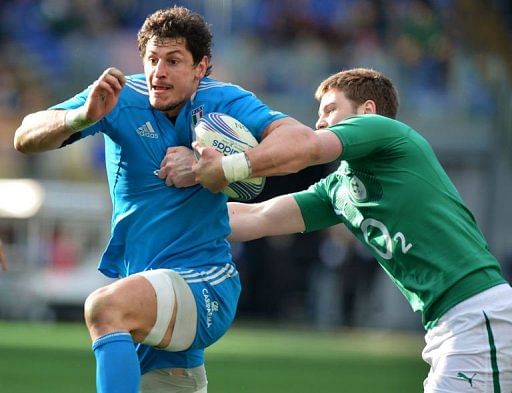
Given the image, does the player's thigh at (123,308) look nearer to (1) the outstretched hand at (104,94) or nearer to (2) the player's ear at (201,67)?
(1) the outstretched hand at (104,94)

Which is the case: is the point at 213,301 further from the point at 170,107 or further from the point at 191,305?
the point at 170,107

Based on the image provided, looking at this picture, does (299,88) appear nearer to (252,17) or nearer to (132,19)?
(252,17)

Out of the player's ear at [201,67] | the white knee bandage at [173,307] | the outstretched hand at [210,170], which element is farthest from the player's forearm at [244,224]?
the outstretched hand at [210,170]

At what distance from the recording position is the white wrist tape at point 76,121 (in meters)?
5.50

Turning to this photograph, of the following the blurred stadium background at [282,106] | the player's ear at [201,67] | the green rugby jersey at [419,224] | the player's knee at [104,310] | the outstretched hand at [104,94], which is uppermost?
the blurred stadium background at [282,106]

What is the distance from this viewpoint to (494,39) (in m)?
23.3

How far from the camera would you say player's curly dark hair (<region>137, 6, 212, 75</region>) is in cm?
584

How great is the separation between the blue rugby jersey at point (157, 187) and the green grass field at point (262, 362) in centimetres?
525

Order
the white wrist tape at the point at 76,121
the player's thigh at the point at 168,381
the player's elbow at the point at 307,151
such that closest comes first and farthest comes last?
the player's elbow at the point at 307,151 → the white wrist tape at the point at 76,121 → the player's thigh at the point at 168,381

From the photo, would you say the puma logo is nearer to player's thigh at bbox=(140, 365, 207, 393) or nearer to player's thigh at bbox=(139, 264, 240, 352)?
player's thigh at bbox=(139, 264, 240, 352)

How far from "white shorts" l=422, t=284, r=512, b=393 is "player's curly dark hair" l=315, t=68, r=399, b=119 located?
3.69 ft

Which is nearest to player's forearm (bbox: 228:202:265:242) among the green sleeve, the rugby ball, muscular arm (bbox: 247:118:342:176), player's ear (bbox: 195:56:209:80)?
the green sleeve

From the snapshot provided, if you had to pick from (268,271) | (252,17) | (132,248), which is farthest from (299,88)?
(132,248)

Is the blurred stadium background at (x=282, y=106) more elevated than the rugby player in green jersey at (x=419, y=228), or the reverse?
the blurred stadium background at (x=282, y=106)
